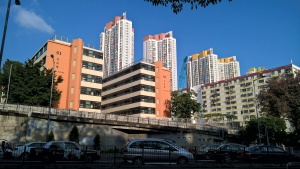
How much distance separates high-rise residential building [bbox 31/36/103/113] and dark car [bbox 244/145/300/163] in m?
37.0

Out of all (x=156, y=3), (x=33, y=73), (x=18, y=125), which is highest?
(x=33, y=73)

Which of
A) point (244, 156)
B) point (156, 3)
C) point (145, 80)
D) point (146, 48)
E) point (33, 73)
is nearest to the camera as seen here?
point (156, 3)

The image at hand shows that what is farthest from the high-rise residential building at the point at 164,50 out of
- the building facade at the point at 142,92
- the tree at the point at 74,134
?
the tree at the point at 74,134

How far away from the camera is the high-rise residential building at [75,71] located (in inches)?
1982

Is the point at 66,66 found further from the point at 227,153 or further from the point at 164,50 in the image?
the point at 164,50

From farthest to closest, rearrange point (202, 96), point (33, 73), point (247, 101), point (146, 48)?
1. point (146, 48)
2. point (202, 96)
3. point (247, 101)
4. point (33, 73)

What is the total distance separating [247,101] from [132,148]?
9868cm

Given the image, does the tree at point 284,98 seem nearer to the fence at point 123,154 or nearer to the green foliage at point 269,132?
the green foliage at point 269,132

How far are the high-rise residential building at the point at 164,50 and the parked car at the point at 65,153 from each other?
418ft

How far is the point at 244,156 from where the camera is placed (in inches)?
756

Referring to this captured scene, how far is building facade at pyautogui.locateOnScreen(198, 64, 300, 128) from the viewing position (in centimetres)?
10194

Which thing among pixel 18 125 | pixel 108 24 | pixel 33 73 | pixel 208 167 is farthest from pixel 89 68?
pixel 108 24

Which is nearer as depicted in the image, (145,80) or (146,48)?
(145,80)

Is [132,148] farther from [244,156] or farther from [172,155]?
[244,156]
